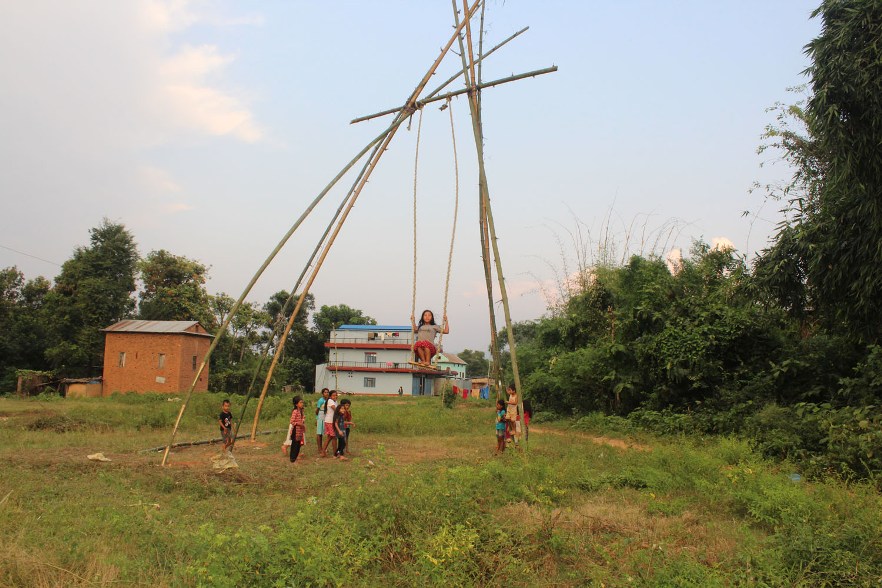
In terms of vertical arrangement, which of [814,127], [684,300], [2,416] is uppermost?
[814,127]

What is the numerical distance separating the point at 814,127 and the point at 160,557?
10742 millimetres

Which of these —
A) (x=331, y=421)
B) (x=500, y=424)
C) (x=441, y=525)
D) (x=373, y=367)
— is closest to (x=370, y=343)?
(x=373, y=367)

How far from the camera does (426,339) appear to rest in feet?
36.2

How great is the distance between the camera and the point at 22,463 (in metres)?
8.79

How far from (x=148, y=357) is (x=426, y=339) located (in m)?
22.2

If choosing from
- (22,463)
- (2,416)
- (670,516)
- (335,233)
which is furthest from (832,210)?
(2,416)

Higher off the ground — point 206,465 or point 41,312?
point 41,312

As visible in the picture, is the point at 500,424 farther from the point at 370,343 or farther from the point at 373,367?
the point at 373,367

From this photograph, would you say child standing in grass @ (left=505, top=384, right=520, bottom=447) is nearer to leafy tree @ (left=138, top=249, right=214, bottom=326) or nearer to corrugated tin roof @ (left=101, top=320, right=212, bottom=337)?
corrugated tin roof @ (left=101, top=320, right=212, bottom=337)

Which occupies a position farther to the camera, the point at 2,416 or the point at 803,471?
the point at 2,416

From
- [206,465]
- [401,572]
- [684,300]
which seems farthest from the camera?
[684,300]

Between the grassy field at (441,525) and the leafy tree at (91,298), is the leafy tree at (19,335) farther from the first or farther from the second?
the grassy field at (441,525)

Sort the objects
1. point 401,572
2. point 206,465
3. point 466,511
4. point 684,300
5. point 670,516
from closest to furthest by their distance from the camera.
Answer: point 401,572
point 466,511
point 670,516
point 206,465
point 684,300

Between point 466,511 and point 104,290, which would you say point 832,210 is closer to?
point 466,511
